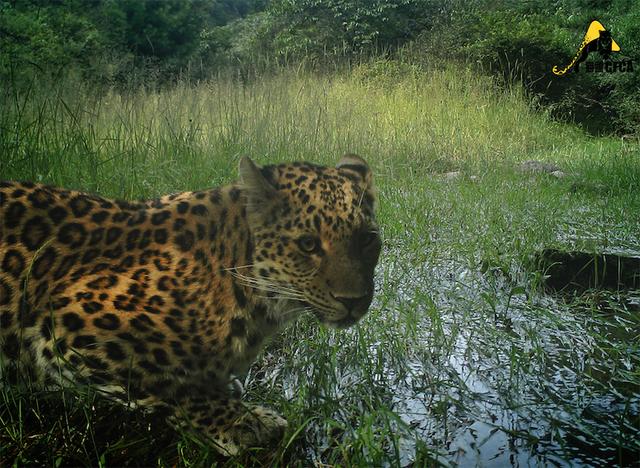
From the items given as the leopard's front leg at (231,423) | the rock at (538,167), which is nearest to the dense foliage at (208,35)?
the rock at (538,167)

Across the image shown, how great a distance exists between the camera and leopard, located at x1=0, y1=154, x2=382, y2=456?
1867 millimetres

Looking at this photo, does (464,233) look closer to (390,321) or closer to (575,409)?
(390,321)

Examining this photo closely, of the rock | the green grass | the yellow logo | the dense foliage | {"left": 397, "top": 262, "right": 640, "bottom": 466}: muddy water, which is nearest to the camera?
{"left": 397, "top": 262, "right": 640, "bottom": 466}: muddy water

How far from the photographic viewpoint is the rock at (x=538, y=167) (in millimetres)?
3662

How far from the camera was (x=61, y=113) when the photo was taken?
8.54 feet

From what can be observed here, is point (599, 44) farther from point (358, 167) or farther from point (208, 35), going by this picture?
point (208, 35)

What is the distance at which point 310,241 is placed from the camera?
→ 1945mm

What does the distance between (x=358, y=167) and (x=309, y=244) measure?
0.39 meters

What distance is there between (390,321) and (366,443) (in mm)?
909

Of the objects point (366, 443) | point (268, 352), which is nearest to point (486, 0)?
point (268, 352)

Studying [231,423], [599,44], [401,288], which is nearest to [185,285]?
[231,423]

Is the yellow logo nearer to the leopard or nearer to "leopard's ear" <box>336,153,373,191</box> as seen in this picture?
"leopard's ear" <box>336,153,373,191</box>

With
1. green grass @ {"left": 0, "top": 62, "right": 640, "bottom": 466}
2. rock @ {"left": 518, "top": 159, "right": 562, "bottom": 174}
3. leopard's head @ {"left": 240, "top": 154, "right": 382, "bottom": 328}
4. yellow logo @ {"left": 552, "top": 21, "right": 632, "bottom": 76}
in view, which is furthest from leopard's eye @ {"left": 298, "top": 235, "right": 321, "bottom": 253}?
yellow logo @ {"left": 552, "top": 21, "right": 632, "bottom": 76}

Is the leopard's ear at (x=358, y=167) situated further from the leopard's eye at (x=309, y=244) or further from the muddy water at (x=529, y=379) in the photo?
the muddy water at (x=529, y=379)
